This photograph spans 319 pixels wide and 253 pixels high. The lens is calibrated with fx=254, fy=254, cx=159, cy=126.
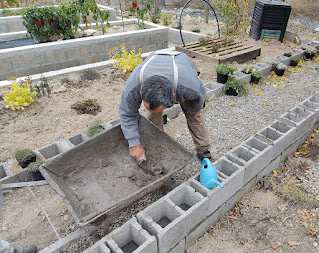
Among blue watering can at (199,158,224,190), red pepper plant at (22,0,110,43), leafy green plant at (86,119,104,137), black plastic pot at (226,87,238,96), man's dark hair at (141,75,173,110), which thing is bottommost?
black plastic pot at (226,87,238,96)

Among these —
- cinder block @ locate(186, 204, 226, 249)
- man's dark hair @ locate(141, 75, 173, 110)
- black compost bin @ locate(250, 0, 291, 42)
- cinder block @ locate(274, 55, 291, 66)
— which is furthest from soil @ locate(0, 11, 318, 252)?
black compost bin @ locate(250, 0, 291, 42)

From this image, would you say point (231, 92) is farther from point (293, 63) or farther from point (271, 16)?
point (271, 16)

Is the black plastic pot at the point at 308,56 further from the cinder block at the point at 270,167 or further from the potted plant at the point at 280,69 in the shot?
the cinder block at the point at 270,167

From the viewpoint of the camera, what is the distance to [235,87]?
4.80m

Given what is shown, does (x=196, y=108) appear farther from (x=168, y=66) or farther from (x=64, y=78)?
(x=64, y=78)

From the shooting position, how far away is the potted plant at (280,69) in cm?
560

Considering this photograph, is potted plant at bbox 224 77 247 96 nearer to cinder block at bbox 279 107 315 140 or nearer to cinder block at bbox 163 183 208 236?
cinder block at bbox 279 107 315 140

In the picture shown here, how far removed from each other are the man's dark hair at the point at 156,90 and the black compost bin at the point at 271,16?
662 centimetres

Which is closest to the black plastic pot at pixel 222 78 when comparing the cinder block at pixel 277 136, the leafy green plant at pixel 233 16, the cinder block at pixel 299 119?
the cinder block at pixel 299 119

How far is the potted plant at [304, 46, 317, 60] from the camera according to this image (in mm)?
6504

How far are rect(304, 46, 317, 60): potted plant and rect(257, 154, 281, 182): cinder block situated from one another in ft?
15.3

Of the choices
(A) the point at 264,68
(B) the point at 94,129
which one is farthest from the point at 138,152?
(A) the point at 264,68

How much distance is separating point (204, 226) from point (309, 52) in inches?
237

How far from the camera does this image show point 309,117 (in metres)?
3.41
